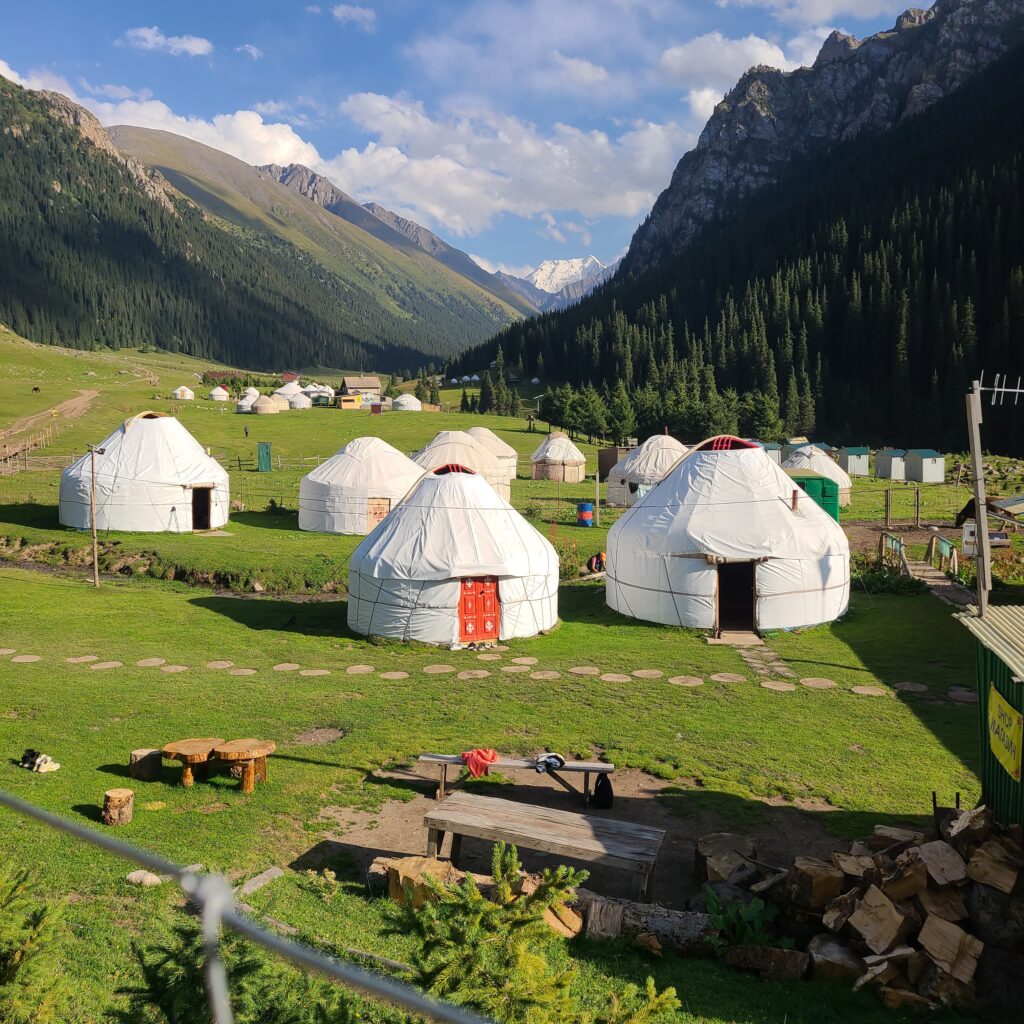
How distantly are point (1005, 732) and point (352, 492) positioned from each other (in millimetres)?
31920

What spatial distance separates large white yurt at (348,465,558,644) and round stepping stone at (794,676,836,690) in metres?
6.96

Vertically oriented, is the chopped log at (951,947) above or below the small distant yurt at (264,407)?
below

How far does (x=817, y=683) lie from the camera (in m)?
18.0

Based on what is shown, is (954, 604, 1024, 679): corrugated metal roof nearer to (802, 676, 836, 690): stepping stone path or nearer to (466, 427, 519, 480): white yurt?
(802, 676, 836, 690): stepping stone path

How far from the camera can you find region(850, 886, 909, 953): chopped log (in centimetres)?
744

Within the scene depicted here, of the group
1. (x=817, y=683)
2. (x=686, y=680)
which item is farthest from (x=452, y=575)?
(x=817, y=683)

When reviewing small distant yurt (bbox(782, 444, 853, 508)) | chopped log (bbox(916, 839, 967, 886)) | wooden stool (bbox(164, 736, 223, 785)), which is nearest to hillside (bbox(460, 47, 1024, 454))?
small distant yurt (bbox(782, 444, 853, 508))

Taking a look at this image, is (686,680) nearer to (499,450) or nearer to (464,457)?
(464,457)

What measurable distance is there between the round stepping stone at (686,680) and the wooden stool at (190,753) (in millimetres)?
10009

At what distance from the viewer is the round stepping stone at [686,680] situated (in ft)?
58.4

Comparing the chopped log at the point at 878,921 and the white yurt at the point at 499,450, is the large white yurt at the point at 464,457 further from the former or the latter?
the chopped log at the point at 878,921

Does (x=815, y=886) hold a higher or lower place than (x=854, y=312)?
lower

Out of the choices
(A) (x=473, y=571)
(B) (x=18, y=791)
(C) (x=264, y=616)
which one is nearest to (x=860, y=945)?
(B) (x=18, y=791)

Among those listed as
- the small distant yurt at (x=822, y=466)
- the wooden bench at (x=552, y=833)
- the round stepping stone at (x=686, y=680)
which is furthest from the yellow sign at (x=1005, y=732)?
the small distant yurt at (x=822, y=466)
